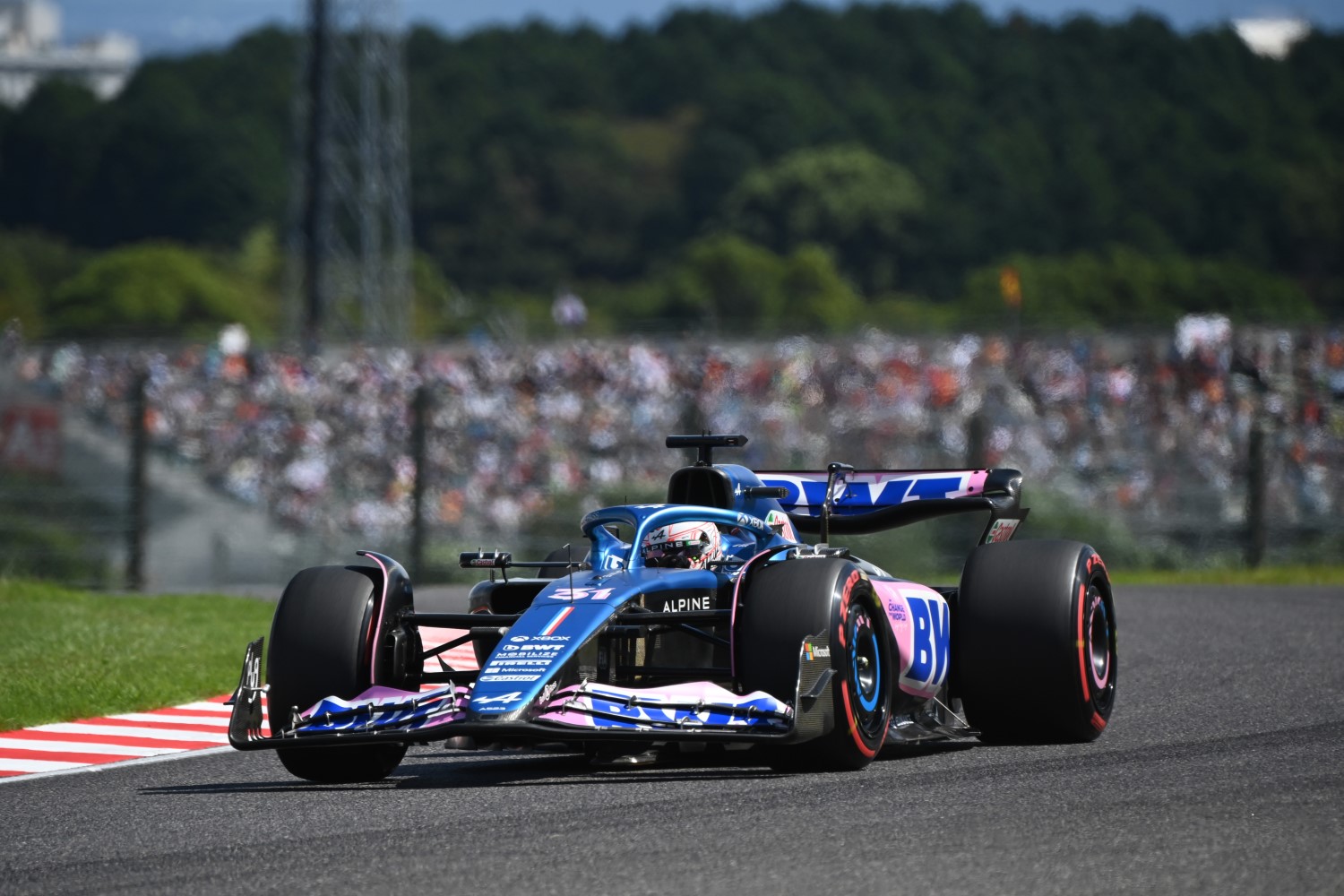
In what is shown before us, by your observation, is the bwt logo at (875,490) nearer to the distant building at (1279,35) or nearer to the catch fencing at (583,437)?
the catch fencing at (583,437)

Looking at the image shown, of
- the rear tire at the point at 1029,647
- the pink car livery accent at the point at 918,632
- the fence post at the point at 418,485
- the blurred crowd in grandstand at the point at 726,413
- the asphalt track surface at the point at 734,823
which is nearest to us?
the asphalt track surface at the point at 734,823

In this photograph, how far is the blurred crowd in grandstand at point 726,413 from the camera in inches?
800

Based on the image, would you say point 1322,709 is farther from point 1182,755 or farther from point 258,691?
point 258,691

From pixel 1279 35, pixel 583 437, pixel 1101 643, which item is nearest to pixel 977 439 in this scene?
pixel 583 437

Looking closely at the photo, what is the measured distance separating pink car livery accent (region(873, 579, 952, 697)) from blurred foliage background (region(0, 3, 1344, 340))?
6828cm

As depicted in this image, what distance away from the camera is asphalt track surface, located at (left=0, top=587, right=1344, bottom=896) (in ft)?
16.3

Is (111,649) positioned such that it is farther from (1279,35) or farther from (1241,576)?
(1279,35)

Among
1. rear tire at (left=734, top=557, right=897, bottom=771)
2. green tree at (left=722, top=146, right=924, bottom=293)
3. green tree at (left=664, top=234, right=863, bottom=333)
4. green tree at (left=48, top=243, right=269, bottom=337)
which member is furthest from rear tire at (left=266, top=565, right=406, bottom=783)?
green tree at (left=722, top=146, right=924, bottom=293)

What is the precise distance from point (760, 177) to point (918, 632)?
10839cm

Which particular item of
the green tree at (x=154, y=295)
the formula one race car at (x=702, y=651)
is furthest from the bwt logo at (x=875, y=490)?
the green tree at (x=154, y=295)

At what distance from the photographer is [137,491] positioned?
56.7ft

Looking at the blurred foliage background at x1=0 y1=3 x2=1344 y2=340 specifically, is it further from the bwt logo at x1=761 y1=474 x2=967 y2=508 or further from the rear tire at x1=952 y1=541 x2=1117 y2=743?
the rear tire at x1=952 y1=541 x2=1117 y2=743

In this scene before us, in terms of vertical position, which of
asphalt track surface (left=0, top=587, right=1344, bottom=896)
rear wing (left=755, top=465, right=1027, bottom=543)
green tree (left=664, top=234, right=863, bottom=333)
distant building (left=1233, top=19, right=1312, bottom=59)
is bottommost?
asphalt track surface (left=0, top=587, right=1344, bottom=896)

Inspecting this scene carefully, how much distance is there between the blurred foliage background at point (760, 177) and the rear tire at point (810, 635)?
2713 inches
